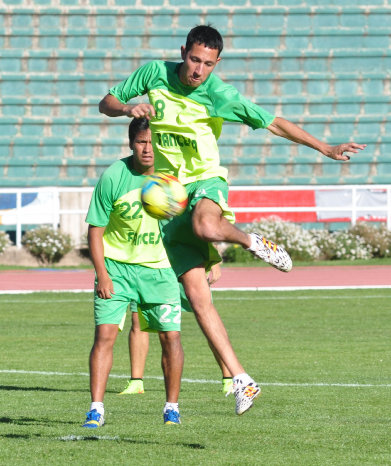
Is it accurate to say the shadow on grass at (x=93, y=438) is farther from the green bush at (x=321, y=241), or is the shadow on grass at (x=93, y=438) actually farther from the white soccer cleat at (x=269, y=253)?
the green bush at (x=321, y=241)

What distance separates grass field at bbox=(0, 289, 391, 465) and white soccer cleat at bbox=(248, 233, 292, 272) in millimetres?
1061

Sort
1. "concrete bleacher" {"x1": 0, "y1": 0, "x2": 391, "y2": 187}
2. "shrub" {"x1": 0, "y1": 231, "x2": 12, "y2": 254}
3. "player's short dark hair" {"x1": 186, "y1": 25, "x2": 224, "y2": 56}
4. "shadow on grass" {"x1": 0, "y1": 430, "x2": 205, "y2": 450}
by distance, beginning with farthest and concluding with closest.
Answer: "concrete bleacher" {"x1": 0, "y1": 0, "x2": 391, "y2": 187}, "shrub" {"x1": 0, "y1": 231, "x2": 12, "y2": 254}, "player's short dark hair" {"x1": 186, "y1": 25, "x2": 224, "y2": 56}, "shadow on grass" {"x1": 0, "y1": 430, "x2": 205, "y2": 450}

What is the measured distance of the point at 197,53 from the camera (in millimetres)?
7383

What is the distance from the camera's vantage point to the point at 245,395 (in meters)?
7.22

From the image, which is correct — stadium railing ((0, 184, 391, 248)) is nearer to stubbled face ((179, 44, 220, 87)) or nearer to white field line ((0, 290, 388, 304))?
white field line ((0, 290, 388, 304))

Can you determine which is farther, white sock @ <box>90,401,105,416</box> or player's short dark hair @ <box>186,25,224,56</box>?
white sock @ <box>90,401,105,416</box>

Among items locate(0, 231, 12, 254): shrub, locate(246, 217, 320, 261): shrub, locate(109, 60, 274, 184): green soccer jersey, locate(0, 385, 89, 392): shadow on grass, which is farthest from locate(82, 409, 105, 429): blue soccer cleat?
locate(0, 231, 12, 254): shrub

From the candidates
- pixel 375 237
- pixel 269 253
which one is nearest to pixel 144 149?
pixel 269 253

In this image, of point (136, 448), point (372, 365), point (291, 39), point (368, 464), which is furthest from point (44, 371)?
point (291, 39)

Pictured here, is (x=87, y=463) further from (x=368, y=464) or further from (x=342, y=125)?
(x=342, y=125)

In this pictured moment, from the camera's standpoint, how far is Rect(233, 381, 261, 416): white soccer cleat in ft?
23.7

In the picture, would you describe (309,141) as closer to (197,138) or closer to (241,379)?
(197,138)

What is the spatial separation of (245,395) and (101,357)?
1215 mm

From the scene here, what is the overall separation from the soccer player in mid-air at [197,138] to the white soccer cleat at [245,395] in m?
0.03
